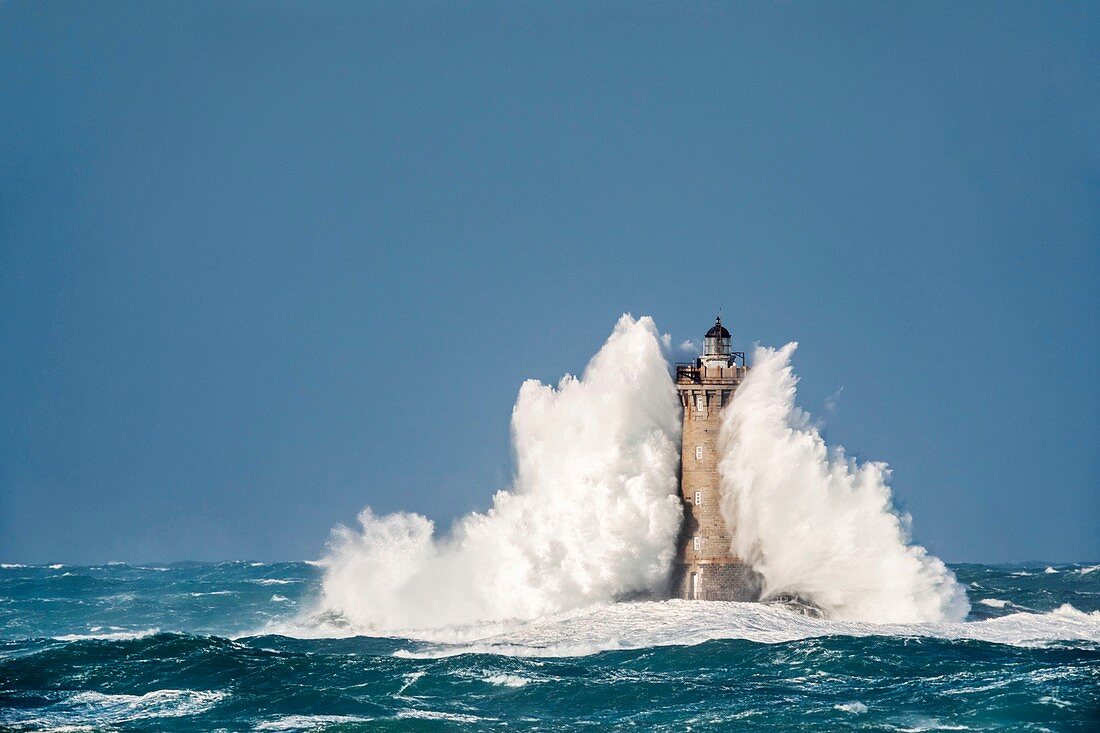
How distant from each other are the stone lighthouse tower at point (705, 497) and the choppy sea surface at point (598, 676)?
1.40 m

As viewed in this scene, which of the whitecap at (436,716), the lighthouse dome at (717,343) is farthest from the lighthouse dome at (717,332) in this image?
the whitecap at (436,716)

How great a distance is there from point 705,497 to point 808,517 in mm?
3392

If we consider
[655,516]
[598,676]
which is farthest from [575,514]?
[598,676]

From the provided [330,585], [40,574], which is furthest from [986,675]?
[40,574]

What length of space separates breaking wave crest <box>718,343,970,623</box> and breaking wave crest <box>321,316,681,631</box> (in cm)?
248

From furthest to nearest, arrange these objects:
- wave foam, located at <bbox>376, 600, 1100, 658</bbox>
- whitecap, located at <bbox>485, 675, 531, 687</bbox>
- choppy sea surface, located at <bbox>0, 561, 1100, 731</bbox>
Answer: wave foam, located at <bbox>376, 600, 1100, 658</bbox> < whitecap, located at <bbox>485, 675, 531, 687</bbox> < choppy sea surface, located at <bbox>0, 561, 1100, 731</bbox>

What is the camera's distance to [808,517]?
52.6 metres

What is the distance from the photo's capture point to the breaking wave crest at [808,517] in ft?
170

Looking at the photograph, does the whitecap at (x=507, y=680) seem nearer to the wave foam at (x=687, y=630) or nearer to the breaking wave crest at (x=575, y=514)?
the wave foam at (x=687, y=630)

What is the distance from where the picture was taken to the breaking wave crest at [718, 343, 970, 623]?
5188cm

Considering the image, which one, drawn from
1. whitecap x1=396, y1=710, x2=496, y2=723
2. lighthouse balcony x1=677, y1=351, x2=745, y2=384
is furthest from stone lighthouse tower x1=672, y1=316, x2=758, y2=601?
whitecap x1=396, y1=710, x2=496, y2=723

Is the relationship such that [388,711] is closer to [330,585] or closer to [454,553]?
[454,553]

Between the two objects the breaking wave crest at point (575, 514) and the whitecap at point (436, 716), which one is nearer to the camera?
the whitecap at point (436, 716)

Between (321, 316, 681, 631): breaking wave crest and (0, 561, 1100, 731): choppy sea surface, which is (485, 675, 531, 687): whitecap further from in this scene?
(321, 316, 681, 631): breaking wave crest
